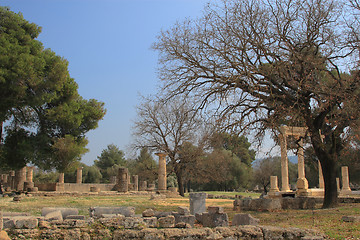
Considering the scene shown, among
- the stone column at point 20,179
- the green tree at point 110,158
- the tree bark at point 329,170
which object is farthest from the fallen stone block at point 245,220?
the green tree at point 110,158

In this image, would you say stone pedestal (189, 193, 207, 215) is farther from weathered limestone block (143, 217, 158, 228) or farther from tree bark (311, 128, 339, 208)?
tree bark (311, 128, 339, 208)

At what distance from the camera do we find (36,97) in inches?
1014

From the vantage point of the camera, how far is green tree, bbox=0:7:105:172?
24922 mm

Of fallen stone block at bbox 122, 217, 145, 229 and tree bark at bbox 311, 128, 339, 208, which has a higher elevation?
tree bark at bbox 311, 128, 339, 208

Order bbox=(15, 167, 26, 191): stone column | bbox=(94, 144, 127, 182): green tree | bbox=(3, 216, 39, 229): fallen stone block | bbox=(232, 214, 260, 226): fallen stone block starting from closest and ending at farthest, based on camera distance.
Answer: bbox=(3, 216, 39, 229): fallen stone block → bbox=(232, 214, 260, 226): fallen stone block → bbox=(15, 167, 26, 191): stone column → bbox=(94, 144, 127, 182): green tree

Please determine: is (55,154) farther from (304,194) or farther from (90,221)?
(90,221)

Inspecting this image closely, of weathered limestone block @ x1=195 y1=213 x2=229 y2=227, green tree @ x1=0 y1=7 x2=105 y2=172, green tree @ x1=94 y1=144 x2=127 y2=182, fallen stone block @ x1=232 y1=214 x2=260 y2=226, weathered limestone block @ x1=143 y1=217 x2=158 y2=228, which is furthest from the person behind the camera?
green tree @ x1=94 y1=144 x2=127 y2=182

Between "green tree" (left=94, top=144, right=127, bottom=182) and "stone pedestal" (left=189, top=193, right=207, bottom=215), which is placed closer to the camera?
"stone pedestal" (left=189, top=193, right=207, bottom=215)

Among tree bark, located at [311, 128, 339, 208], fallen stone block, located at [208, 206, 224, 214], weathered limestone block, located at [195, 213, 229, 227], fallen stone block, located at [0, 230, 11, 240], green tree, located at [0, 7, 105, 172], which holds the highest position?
green tree, located at [0, 7, 105, 172]

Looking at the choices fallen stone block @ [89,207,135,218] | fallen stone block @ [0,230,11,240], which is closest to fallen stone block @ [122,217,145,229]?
fallen stone block @ [89,207,135,218]

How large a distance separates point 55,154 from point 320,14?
21510 millimetres

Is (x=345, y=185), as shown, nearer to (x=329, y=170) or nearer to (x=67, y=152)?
(x=329, y=170)

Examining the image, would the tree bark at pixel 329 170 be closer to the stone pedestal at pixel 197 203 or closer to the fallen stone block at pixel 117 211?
the stone pedestal at pixel 197 203

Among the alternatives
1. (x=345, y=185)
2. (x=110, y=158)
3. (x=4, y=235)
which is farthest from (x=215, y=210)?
(x=110, y=158)
